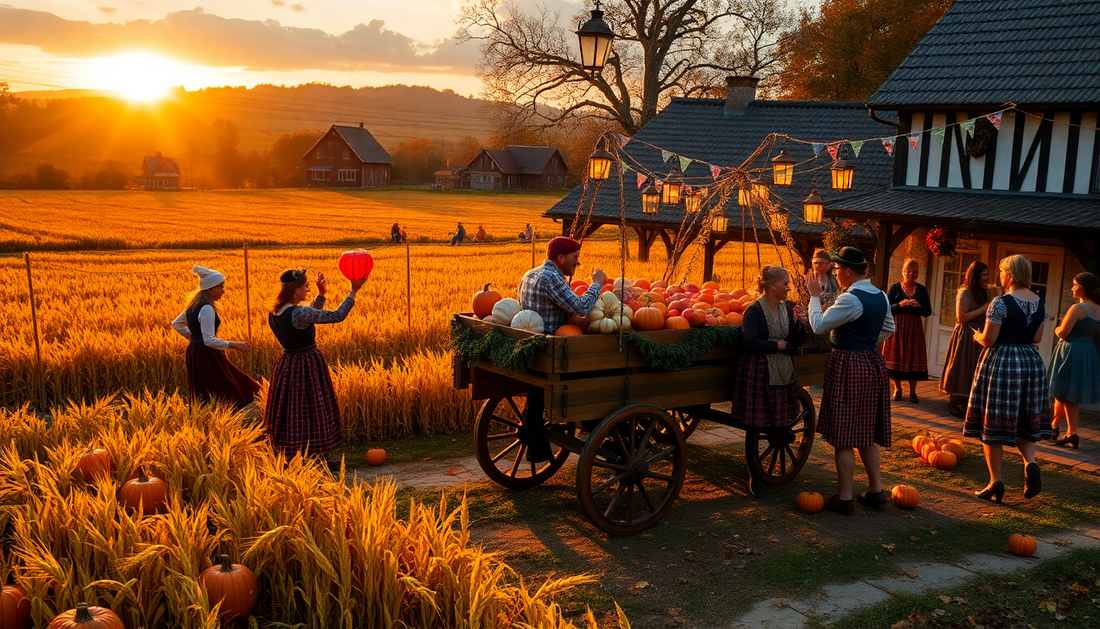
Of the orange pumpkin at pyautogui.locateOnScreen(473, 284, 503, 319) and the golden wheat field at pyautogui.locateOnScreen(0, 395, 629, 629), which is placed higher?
the orange pumpkin at pyautogui.locateOnScreen(473, 284, 503, 319)

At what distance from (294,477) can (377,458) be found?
116 inches

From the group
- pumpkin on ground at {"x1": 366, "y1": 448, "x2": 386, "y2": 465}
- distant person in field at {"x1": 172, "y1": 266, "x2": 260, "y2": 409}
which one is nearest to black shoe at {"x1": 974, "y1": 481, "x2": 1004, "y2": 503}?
pumpkin on ground at {"x1": 366, "y1": 448, "x2": 386, "y2": 465}

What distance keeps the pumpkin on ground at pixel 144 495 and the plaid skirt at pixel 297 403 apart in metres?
1.99

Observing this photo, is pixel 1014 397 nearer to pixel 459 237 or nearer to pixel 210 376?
pixel 210 376

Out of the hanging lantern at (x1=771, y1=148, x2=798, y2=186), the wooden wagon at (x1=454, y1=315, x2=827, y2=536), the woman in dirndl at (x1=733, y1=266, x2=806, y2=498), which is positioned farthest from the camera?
the hanging lantern at (x1=771, y1=148, x2=798, y2=186)

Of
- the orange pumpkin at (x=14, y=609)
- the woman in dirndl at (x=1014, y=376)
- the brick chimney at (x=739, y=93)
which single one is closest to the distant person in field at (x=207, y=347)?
the orange pumpkin at (x=14, y=609)

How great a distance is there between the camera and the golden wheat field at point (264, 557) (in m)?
2.98

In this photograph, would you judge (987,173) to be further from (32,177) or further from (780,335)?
(32,177)

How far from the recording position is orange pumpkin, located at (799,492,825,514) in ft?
19.2

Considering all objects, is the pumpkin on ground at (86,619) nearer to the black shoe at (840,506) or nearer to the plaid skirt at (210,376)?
the plaid skirt at (210,376)

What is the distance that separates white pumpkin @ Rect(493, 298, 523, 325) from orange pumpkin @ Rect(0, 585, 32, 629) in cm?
319

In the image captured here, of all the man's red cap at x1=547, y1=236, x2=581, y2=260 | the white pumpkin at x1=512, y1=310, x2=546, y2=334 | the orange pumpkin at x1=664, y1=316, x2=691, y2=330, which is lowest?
the orange pumpkin at x1=664, y1=316, x2=691, y2=330

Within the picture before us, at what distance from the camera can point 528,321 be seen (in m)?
5.35

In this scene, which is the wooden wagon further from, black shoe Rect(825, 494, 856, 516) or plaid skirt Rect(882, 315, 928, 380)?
plaid skirt Rect(882, 315, 928, 380)
